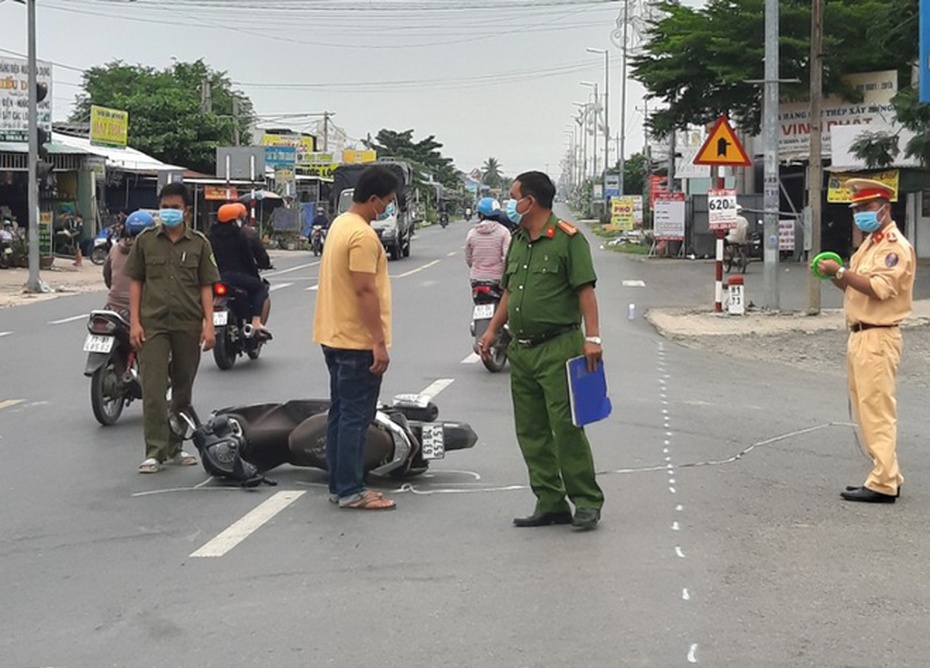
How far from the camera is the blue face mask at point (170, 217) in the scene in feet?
26.8

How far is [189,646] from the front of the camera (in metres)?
4.93

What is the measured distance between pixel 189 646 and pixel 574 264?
2749 mm

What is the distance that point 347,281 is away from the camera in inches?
271

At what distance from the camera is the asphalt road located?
16.2 ft

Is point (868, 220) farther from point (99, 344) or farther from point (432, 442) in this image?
point (99, 344)

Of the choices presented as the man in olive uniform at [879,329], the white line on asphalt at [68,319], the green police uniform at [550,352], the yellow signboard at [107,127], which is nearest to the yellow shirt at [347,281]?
the green police uniform at [550,352]

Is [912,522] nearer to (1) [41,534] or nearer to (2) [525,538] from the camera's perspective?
(2) [525,538]

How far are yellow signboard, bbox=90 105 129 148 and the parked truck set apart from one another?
25.4 feet

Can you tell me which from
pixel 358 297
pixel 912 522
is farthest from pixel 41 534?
pixel 912 522

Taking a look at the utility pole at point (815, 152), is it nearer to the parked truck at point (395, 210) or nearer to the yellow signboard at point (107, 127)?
the parked truck at point (395, 210)

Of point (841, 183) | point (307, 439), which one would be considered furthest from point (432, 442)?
point (841, 183)

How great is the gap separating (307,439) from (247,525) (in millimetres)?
1034

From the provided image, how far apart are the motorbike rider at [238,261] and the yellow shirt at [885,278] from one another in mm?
7556

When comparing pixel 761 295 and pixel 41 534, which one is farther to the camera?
pixel 761 295
